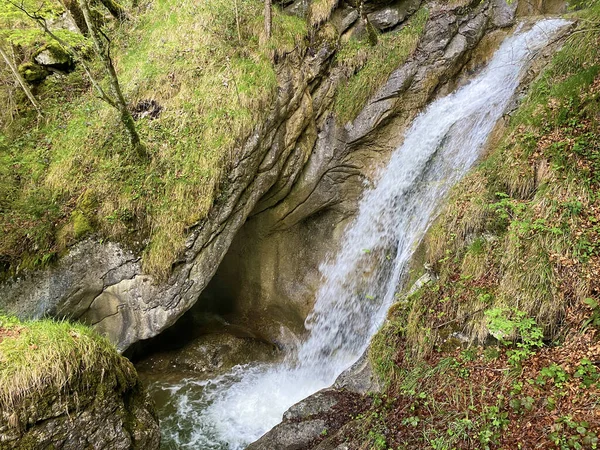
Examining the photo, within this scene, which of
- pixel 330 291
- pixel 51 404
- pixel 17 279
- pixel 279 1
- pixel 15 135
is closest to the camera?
pixel 51 404

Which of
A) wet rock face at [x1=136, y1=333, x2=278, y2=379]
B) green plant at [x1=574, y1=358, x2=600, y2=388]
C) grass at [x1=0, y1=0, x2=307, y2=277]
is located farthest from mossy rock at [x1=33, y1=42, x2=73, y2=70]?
green plant at [x1=574, y1=358, x2=600, y2=388]

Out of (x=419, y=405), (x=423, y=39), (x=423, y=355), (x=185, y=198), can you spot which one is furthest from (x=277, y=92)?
(x=419, y=405)

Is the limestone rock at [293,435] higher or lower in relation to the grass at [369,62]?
lower

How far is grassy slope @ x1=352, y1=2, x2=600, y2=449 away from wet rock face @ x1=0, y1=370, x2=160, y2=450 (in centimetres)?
273

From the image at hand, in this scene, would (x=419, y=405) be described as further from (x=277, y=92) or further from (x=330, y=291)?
(x=277, y=92)

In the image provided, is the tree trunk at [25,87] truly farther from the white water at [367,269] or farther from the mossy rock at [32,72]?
the white water at [367,269]

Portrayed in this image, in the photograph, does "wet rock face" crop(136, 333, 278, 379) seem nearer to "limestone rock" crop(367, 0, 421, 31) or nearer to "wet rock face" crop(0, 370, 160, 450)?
"wet rock face" crop(0, 370, 160, 450)

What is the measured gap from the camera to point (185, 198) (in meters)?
6.66

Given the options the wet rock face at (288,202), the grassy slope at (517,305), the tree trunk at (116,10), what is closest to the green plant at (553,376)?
the grassy slope at (517,305)

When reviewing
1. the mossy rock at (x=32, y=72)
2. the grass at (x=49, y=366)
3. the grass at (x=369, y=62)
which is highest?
the mossy rock at (x=32, y=72)

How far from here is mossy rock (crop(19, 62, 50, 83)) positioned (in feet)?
25.7

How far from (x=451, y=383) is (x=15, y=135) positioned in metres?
9.05

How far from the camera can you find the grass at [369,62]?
28.3ft

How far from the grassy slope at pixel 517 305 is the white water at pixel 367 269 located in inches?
54.7
